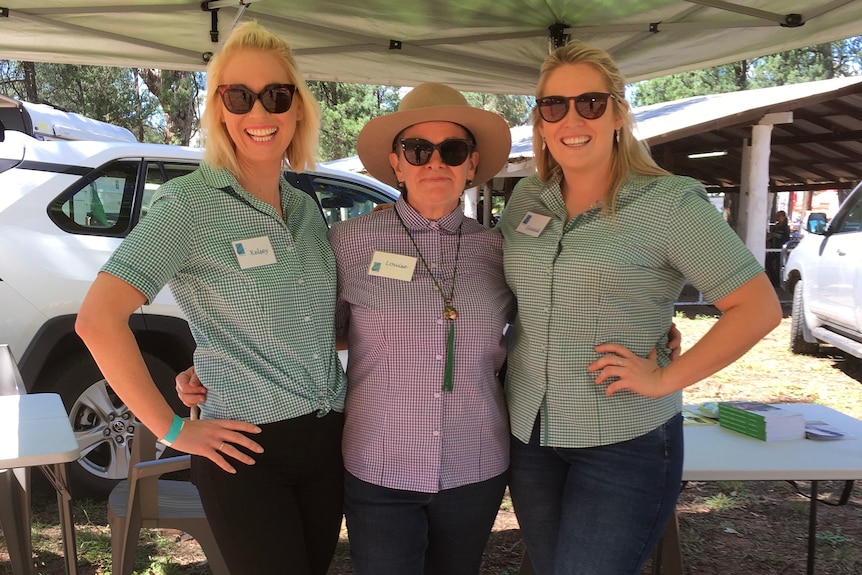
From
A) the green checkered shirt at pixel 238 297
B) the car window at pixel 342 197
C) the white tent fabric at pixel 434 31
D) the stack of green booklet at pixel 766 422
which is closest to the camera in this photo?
the green checkered shirt at pixel 238 297

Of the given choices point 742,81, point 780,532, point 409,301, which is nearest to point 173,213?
point 409,301

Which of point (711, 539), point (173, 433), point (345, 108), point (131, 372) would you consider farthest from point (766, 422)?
point (345, 108)

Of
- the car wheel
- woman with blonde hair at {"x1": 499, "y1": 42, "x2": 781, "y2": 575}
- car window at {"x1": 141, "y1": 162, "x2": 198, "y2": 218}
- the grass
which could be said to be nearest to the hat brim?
woman with blonde hair at {"x1": 499, "y1": 42, "x2": 781, "y2": 575}

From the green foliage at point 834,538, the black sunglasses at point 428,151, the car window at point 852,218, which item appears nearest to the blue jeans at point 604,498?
the black sunglasses at point 428,151

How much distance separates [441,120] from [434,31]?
2103mm

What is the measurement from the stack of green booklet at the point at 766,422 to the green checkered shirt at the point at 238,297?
177 cm

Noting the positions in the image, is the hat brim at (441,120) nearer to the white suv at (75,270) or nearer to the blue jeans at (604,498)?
the blue jeans at (604,498)

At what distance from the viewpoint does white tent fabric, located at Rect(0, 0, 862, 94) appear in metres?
3.43

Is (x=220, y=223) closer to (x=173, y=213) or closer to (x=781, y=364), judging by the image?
(x=173, y=213)

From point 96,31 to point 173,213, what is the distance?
8.97 ft

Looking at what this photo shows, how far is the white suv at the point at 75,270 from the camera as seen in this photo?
3775 millimetres

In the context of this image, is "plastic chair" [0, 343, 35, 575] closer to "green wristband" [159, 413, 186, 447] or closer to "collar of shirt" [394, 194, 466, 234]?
"green wristband" [159, 413, 186, 447]

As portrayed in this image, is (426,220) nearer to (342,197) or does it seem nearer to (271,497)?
(271,497)

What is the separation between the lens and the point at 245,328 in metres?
1.74
